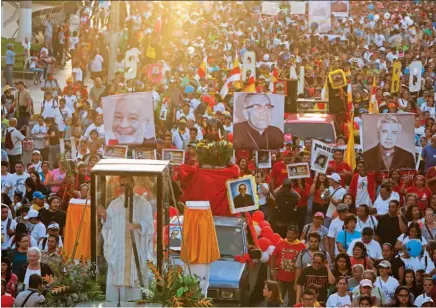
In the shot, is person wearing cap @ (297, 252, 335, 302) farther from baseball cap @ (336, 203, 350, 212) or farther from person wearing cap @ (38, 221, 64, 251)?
person wearing cap @ (38, 221, 64, 251)

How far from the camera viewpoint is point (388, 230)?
16.7 m

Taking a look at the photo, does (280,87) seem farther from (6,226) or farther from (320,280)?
(320,280)

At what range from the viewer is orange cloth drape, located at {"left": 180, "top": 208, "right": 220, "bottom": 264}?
13836 millimetres

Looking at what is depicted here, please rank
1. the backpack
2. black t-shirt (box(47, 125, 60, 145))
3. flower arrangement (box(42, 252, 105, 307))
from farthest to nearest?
black t-shirt (box(47, 125, 60, 145)), the backpack, flower arrangement (box(42, 252, 105, 307))

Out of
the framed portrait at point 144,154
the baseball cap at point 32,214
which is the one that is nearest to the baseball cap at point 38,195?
the baseball cap at point 32,214

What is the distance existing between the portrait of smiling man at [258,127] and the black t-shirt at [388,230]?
393 cm

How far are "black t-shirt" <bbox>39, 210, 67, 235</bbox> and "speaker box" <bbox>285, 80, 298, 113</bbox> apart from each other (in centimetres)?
1041

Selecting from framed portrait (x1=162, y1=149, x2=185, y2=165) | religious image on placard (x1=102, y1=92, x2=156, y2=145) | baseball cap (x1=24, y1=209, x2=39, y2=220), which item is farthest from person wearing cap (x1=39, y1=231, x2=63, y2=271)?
religious image on placard (x1=102, y1=92, x2=156, y2=145)

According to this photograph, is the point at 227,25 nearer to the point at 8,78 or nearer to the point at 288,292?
the point at 8,78

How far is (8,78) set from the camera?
31.6m

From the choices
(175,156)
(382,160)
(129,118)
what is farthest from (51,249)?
(382,160)

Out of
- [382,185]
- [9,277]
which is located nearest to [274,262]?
[382,185]

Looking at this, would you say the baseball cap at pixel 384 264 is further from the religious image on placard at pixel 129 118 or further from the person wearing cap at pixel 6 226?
the religious image on placard at pixel 129 118

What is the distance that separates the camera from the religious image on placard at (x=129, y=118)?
19.6 m
